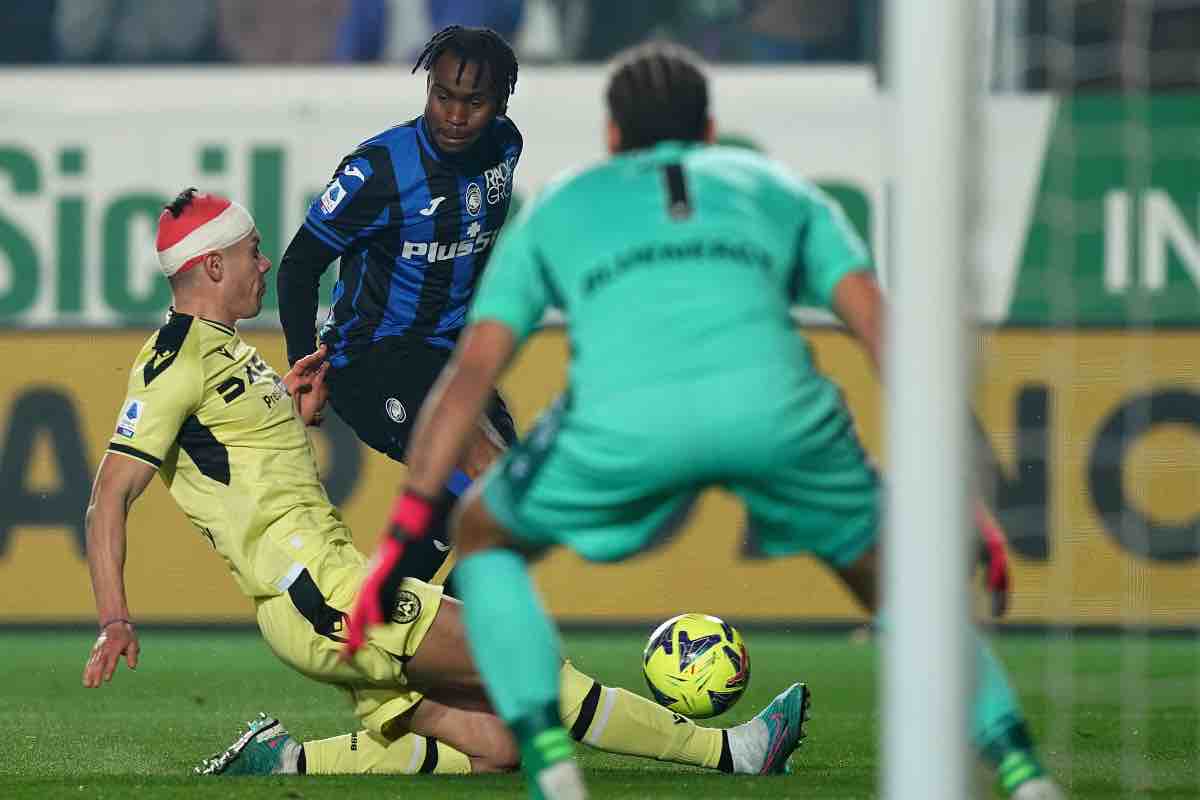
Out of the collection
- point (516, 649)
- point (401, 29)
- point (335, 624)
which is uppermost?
point (401, 29)

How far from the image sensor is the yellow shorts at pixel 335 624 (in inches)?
187

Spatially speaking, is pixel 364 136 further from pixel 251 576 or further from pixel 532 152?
pixel 251 576

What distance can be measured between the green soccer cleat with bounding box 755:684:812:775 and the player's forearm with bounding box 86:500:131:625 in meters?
1.55

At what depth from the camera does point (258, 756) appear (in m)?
5.08

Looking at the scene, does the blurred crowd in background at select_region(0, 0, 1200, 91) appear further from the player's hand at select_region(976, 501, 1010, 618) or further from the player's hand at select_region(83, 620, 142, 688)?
the player's hand at select_region(976, 501, 1010, 618)

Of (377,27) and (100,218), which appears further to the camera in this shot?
(377,27)

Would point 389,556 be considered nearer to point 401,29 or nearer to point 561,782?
point 561,782

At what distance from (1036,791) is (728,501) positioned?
19.6 ft

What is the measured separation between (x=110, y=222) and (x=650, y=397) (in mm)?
7255

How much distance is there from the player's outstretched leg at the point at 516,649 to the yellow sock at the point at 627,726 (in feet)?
4.11

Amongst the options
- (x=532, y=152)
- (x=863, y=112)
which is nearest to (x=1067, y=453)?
(x=863, y=112)

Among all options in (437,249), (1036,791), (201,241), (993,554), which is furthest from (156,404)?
(1036,791)

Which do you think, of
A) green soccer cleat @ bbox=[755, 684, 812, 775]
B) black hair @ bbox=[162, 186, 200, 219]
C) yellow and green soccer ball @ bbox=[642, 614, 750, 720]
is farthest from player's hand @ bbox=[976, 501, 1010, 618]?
black hair @ bbox=[162, 186, 200, 219]

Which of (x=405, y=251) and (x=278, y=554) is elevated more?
(x=405, y=251)
